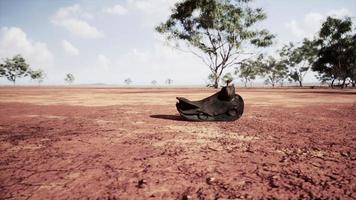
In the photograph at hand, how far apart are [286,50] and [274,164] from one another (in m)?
84.1

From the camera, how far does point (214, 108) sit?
8234 millimetres

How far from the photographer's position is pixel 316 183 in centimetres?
326

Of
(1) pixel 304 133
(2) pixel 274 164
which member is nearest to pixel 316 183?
(2) pixel 274 164

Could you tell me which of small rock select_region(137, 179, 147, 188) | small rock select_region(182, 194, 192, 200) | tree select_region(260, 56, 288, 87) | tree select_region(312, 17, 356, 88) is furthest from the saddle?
tree select_region(260, 56, 288, 87)

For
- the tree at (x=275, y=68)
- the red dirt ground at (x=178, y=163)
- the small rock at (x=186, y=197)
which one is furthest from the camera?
the tree at (x=275, y=68)

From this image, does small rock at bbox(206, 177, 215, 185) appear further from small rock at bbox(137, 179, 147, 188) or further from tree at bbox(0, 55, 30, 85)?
tree at bbox(0, 55, 30, 85)

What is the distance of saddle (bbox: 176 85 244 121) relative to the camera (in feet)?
26.9

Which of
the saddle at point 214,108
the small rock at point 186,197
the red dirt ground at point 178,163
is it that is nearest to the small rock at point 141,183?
the red dirt ground at point 178,163

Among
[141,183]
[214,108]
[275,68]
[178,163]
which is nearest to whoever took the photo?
[141,183]

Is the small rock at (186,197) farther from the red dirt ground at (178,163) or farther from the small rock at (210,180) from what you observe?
the small rock at (210,180)

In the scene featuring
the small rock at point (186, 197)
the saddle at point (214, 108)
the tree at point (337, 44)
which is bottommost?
the small rock at point (186, 197)

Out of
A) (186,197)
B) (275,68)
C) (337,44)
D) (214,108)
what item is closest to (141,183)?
(186,197)

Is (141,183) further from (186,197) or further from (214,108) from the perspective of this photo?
(214,108)

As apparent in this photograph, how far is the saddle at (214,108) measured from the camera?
8.19 meters
